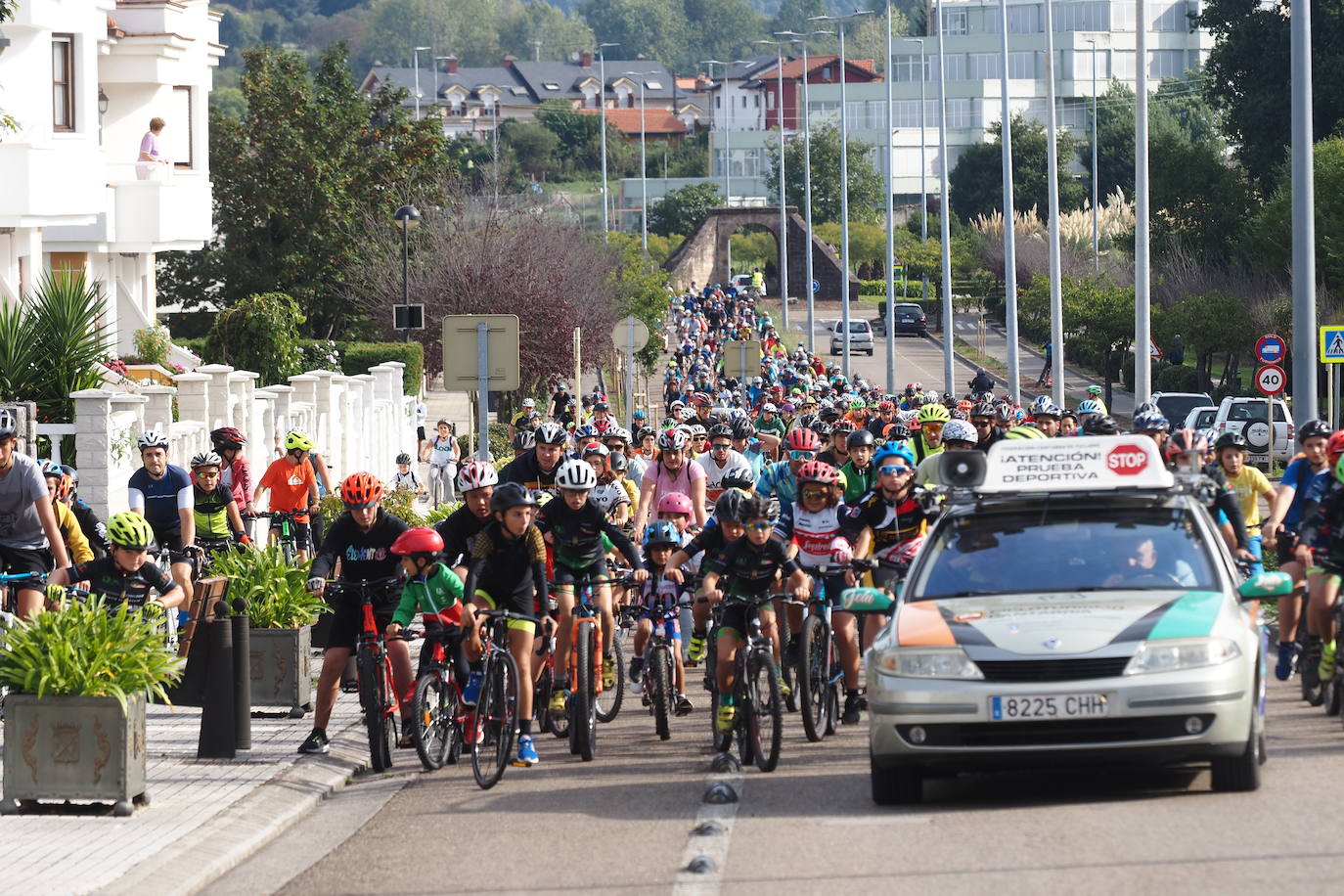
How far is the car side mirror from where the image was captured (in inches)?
406

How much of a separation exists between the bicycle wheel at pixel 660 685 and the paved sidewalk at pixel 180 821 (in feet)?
4.81

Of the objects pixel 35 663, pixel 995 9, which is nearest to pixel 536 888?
pixel 35 663

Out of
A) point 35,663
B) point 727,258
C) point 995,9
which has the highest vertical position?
point 995,9

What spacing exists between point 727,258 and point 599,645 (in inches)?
4579

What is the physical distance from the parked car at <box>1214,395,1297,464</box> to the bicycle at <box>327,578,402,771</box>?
30832 millimetres

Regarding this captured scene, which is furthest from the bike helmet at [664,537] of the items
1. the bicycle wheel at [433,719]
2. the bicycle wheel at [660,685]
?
the bicycle wheel at [433,719]

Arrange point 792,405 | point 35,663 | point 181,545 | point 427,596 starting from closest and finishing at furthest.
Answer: point 35,663 < point 427,596 < point 181,545 < point 792,405

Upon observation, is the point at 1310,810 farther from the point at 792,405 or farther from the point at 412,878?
the point at 792,405

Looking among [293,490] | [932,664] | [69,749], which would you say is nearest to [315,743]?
[69,749]

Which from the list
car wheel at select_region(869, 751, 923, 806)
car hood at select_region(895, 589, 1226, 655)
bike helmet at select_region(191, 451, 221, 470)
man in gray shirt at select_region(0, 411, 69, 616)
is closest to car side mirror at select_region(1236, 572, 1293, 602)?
car hood at select_region(895, 589, 1226, 655)

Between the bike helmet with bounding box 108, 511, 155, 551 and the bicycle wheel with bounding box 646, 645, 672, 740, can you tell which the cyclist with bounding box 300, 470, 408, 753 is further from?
A: the bicycle wheel with bounding box 646, 645, 672, 740

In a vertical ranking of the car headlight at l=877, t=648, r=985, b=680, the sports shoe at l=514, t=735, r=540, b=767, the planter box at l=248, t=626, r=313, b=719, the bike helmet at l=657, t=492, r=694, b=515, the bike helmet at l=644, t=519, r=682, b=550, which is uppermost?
the bike helmet at l=657, t=492, r=694, b=515

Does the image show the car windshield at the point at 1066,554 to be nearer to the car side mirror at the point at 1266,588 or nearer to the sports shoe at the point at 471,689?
the car side mirror at the point at 1266,588

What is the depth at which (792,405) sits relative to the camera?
115 ft
